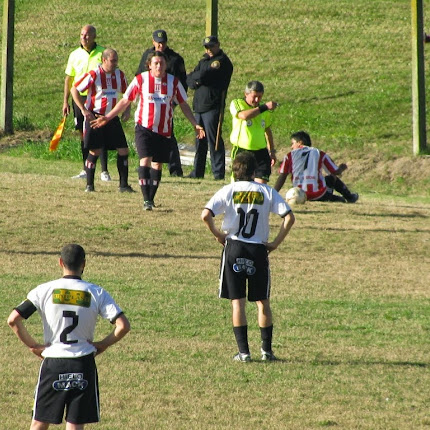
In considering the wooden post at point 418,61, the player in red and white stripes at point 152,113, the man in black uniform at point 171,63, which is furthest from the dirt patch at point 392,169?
the player in red and white stripes at point 152,113

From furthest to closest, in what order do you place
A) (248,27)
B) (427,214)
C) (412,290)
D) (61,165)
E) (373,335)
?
(248,27), (61,165), (427,214), (412,290), (373,335)

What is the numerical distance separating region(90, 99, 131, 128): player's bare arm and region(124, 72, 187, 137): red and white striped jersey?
A: 9 centimetres

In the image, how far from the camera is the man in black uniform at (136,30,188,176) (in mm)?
14547

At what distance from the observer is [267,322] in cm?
775

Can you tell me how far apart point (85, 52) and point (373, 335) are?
7873 millimetres

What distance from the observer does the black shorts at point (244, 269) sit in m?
7.56

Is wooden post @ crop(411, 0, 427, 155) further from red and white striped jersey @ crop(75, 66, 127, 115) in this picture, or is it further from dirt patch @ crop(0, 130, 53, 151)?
dirt patch @ crop(0, 130, 53, 151)

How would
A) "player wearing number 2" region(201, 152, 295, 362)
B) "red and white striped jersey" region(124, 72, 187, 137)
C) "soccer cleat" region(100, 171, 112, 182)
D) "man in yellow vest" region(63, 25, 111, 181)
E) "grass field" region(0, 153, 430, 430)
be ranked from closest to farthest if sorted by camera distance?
1. "grass field" region(0, 153, 430, 430)
2. "player wearing number 2" region(201, 152, 295, 362)
3. "red and white striped jersey" region(124, 72, 187, 137)
4. "man in yellow vest" region(63, 25, 111, 181)
5. "soccer cleat" region(100, 171, 112, 182)

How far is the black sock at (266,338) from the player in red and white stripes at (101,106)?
6385 mm

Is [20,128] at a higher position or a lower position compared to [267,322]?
higher

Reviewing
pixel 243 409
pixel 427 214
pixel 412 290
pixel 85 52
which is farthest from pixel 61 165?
pixel 243 409

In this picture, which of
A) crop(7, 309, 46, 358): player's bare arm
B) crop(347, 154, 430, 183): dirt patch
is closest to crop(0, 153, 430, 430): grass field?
crop(7, 309, 46, 358): player's bare arm

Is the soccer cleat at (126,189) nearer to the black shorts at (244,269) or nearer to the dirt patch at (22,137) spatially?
the dirt patch at (22,137)

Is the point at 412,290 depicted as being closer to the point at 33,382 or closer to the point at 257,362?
the point at 257,362
